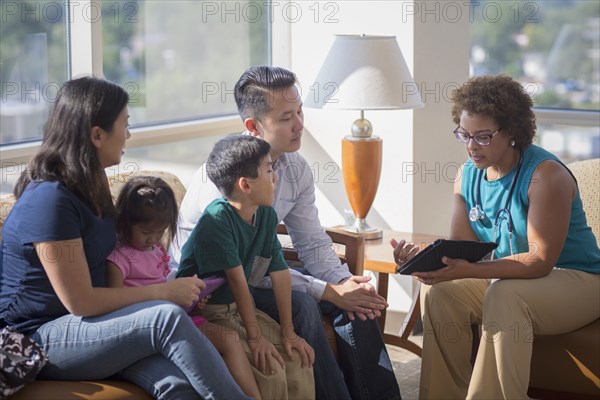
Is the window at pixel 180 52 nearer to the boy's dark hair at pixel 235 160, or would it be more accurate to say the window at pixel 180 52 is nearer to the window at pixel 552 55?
the boy's dark hair at pixel 235 160

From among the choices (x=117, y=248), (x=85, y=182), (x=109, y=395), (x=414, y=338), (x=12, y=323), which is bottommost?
(x=414, y=338)

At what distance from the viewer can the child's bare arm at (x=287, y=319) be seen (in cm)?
266

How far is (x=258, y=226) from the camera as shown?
109 inches

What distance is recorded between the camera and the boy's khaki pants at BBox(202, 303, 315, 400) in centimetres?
255

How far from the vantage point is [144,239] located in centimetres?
253

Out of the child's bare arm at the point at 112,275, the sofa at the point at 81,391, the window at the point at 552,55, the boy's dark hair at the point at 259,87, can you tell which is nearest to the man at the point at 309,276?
the boy's dark hair at the point at 259,87

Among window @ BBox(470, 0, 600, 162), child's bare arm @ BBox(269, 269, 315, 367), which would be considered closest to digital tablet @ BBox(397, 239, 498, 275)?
child's bare arm @ BBox(269, 269, 315, 367)

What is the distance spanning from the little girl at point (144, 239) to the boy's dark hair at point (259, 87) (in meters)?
0.53

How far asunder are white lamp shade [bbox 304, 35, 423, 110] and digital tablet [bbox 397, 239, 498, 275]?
0.97m

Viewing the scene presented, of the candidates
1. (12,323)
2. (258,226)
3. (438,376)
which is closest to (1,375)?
(12,323)

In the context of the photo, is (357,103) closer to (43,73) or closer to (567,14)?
(43,73)

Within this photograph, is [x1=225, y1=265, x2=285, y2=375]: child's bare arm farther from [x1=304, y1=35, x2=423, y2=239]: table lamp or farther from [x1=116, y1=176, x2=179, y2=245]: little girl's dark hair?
[x1=304, y1=35, x2=423, y2=239]: table lamp

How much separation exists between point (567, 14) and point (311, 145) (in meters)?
1.81

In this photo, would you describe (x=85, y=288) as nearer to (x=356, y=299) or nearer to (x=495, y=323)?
(x=356, y=299)
